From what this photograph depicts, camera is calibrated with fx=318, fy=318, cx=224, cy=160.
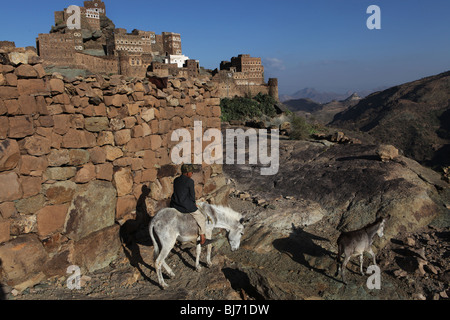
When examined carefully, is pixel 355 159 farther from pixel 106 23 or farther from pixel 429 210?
pixel 106 23

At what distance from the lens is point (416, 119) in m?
47.5

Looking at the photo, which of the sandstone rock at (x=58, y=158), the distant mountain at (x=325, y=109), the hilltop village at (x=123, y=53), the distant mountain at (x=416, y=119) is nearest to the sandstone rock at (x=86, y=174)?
the sandstone rock at (x=58, y=158)

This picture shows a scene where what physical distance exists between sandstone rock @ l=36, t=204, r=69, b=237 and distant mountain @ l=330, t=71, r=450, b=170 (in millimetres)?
33391

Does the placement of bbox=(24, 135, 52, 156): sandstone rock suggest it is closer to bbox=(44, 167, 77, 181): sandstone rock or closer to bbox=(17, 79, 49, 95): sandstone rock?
bbox=(44, 167, 77, 181): sandstone rock

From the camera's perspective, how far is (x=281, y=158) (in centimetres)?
1205

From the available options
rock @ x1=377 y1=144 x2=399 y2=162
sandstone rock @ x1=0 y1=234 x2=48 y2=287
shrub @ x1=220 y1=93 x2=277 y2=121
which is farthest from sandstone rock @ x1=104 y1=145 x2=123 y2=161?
shrub @ x1=220 y1=93 x2=277 y2=121

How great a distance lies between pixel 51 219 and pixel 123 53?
167ft

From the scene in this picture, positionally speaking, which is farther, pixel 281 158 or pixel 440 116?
pixel 440 116

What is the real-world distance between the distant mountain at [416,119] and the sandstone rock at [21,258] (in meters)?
33.8

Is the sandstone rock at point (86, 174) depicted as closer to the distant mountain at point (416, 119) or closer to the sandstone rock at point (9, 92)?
the sandstone rock at point (9, 92)

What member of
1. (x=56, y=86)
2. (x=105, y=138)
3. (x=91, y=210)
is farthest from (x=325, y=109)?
(x=56, y=86)

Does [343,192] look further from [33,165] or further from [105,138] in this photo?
[33,165]

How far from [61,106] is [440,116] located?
5607 centimetres
